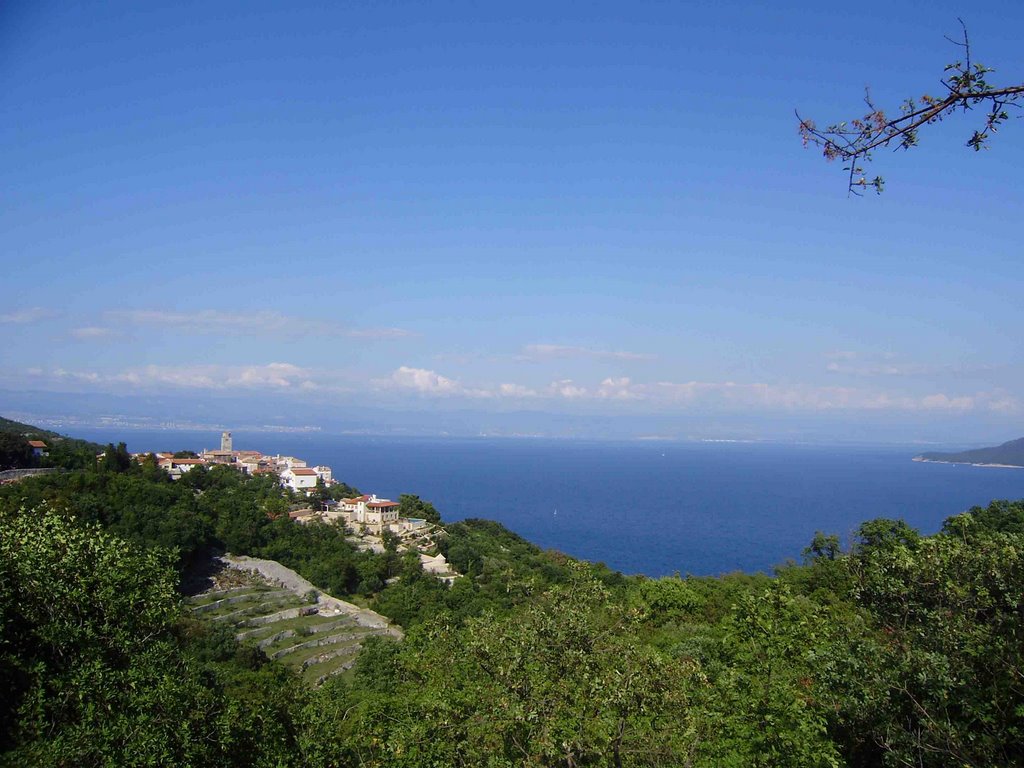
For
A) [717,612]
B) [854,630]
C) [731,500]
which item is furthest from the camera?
[731,500]

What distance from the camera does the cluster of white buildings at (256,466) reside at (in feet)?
185

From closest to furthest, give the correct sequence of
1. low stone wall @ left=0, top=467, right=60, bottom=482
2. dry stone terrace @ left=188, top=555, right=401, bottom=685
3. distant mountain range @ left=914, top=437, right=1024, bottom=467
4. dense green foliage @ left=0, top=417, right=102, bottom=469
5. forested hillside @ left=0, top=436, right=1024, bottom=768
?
forested hillside @ left=0, top=436, right=1024, bottom=768, dry stone terrace @ left=188, top=555, right=401, bottom=685, low stone wall @ left=0, top=467, right=60, bottom=482, dense green foliage @ left=0, top=417, right=102, bottom=469, distant mountain range @ left=914, top=437, right=1024, bottom=467

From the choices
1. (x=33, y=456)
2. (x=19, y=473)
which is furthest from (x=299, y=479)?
(x=19, y=473)

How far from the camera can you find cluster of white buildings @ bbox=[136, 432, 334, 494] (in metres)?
56.4

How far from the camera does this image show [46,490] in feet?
98.0

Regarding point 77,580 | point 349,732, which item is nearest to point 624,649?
point 349,732

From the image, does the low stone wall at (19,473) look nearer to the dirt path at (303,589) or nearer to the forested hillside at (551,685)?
the dirt path at (303,589)

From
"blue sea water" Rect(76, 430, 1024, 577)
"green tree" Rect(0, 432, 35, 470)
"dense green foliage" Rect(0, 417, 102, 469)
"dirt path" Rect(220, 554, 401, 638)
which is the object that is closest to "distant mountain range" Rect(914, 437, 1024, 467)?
"blue sea water" Rect(76, 430, 1024, 577)

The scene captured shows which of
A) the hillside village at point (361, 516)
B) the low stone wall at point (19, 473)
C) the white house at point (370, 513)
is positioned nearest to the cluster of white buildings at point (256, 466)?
the hillside village at point (361, 516)

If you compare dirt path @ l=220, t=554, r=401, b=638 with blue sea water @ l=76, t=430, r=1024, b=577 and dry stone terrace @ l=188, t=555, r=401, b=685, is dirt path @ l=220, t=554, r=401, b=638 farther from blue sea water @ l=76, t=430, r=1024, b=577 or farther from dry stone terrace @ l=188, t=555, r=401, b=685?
blue sea water @ l=76, t=430, r=1024, b=577

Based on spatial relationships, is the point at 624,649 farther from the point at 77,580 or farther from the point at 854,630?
the point at 77,580

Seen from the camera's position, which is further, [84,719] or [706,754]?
[706,754]

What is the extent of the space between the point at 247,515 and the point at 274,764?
35725 millimetres

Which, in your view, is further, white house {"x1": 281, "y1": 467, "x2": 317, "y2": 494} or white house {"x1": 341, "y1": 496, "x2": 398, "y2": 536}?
white house {"x1": 281, "y1": 467, "x2": 317, "y2": 494}
